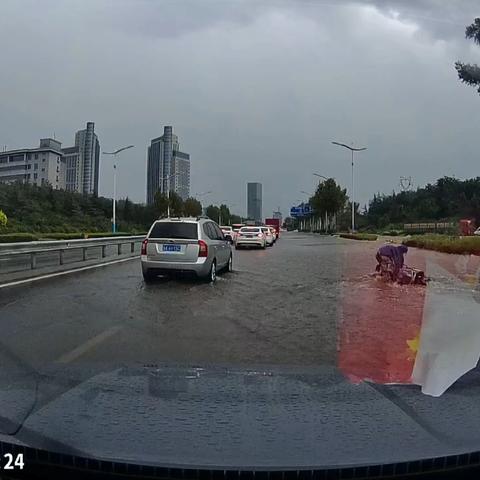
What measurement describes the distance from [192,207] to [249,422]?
3508 inches

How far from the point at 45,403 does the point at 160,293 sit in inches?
341

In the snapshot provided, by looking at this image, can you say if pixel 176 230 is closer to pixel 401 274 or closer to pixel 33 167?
pixel 401 274

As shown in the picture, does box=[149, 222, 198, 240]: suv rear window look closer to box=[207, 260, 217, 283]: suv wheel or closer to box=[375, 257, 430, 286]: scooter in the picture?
box=[207, 260, 217, 283]: suv wheel

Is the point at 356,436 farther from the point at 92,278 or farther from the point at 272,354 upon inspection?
the point at 92,278

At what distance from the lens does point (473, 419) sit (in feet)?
11.6

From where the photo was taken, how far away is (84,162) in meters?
65.4

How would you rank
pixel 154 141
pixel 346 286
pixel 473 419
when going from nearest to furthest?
1. pixel 473 419
2. pixel 346 286
3. pixel 154 141

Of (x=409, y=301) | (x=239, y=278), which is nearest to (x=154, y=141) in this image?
(x=239, y=278)

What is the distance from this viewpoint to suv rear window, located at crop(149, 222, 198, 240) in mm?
14680

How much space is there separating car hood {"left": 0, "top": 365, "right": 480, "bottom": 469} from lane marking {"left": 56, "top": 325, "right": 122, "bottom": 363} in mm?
1672

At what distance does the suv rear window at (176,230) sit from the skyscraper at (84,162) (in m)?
44.9

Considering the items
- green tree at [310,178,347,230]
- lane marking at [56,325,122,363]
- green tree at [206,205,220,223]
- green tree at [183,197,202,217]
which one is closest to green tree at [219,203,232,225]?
green tree at [206,205,220,223]

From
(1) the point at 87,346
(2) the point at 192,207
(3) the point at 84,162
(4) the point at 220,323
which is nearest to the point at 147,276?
(4) the point at 220,323

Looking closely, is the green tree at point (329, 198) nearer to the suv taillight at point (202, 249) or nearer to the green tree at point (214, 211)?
the green tree at point (214, 211)
